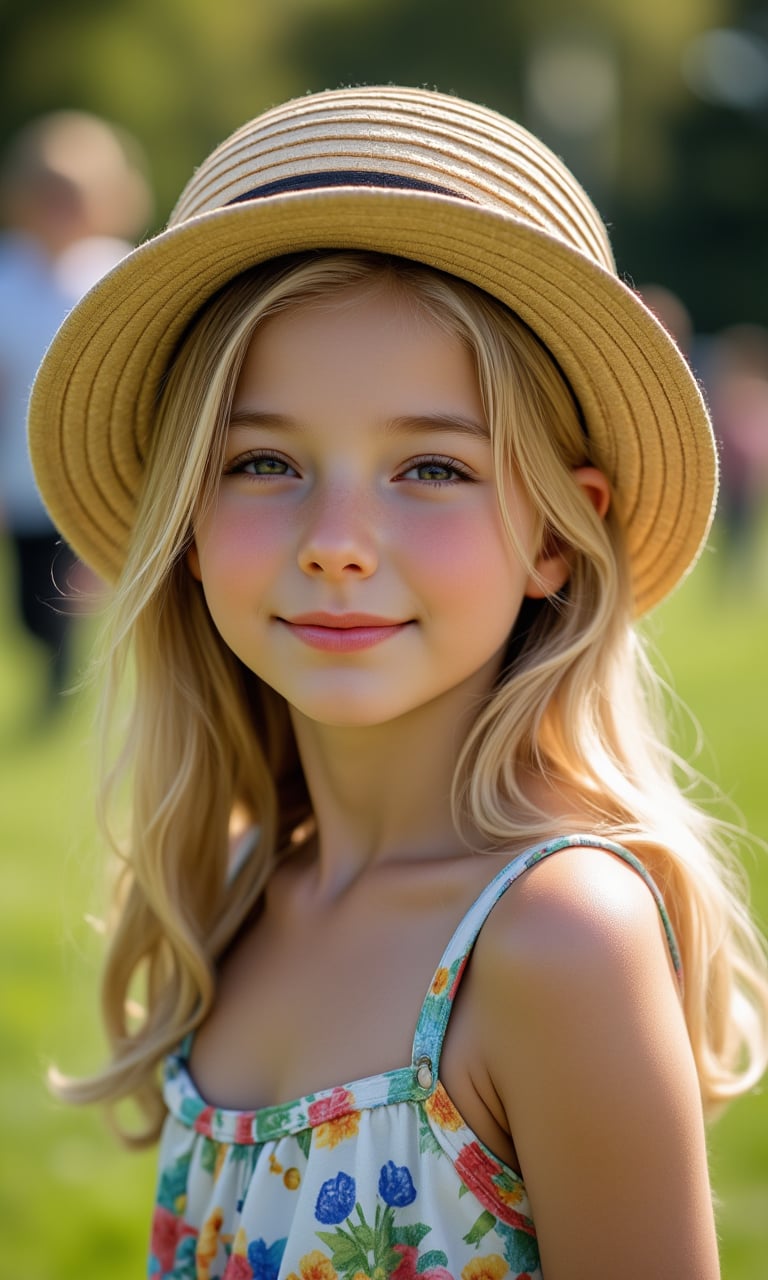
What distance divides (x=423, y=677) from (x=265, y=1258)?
2.50 feet

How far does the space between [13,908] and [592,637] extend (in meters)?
3.07

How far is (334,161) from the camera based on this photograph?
193 centimetres

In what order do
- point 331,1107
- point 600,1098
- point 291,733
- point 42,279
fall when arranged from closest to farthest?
point 600,1098, point 331,1107, point 291,733, point 42,279

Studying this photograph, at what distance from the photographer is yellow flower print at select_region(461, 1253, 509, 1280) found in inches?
70.1

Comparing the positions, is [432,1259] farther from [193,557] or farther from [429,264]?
[429,264]

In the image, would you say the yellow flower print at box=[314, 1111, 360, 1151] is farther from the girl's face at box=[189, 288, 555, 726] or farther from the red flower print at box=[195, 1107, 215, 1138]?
the girl's face at box=[189, 288, 555, 726]

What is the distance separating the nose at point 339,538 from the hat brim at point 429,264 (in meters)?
0.34

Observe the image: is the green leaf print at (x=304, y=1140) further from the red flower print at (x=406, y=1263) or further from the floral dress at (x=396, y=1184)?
the red flower print at (x=406, y=1263)

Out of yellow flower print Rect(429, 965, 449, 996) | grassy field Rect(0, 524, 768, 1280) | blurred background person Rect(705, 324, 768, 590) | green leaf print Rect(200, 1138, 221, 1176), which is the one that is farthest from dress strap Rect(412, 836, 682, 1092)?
blurred background person Rect(705, 324, 768, 590)

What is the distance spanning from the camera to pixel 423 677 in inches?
78.0

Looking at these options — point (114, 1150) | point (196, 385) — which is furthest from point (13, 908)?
point (196, 385)

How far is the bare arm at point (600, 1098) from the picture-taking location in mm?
1645

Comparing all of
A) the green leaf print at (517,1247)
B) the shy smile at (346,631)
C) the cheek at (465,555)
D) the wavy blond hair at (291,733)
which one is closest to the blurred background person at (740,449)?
the wavy blond hair at (291,733)

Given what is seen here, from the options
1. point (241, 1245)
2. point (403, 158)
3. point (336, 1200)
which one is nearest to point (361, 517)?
point (403, 158)
